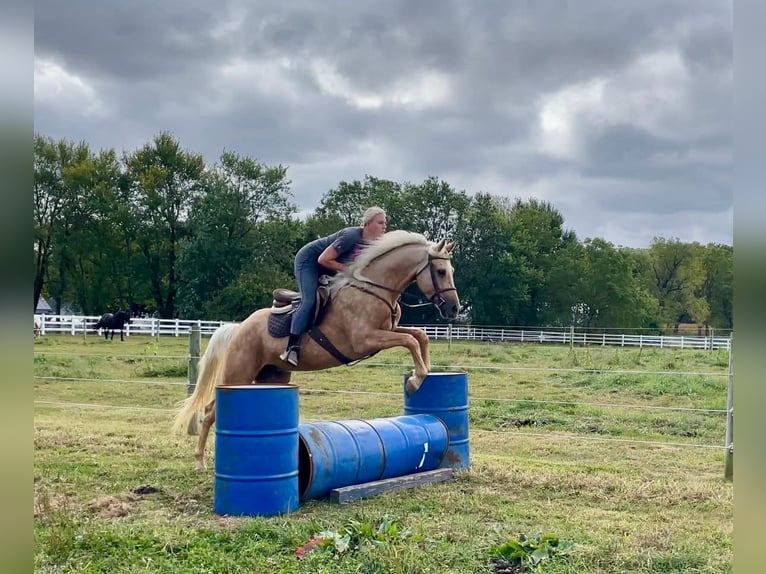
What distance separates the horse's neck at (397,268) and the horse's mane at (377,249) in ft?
0.14

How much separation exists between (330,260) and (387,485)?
174cm

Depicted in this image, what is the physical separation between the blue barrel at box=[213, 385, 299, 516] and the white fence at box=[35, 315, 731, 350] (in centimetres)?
1757

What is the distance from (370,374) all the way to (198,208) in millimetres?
20451

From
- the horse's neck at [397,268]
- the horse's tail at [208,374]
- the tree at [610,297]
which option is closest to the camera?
the horse's neck at [397,268]

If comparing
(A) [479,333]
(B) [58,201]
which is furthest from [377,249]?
(B) [58,201]

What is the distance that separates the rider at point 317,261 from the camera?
17.4 ft

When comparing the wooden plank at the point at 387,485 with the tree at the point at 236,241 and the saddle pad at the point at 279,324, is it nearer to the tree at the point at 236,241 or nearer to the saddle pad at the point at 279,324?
the saddle pad at the point at 279,324

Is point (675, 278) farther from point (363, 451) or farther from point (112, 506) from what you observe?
point (112, 506)

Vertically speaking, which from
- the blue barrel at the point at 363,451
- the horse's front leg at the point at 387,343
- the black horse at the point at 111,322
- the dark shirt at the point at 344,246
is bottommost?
the blue barrel at the point at 363,451

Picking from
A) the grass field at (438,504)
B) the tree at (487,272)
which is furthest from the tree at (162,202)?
the grass field at (438,504)

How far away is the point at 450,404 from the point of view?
5.67 metres

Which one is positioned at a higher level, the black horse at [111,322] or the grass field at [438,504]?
the black horse at [111,322]

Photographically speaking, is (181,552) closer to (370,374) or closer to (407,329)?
(407,329)
